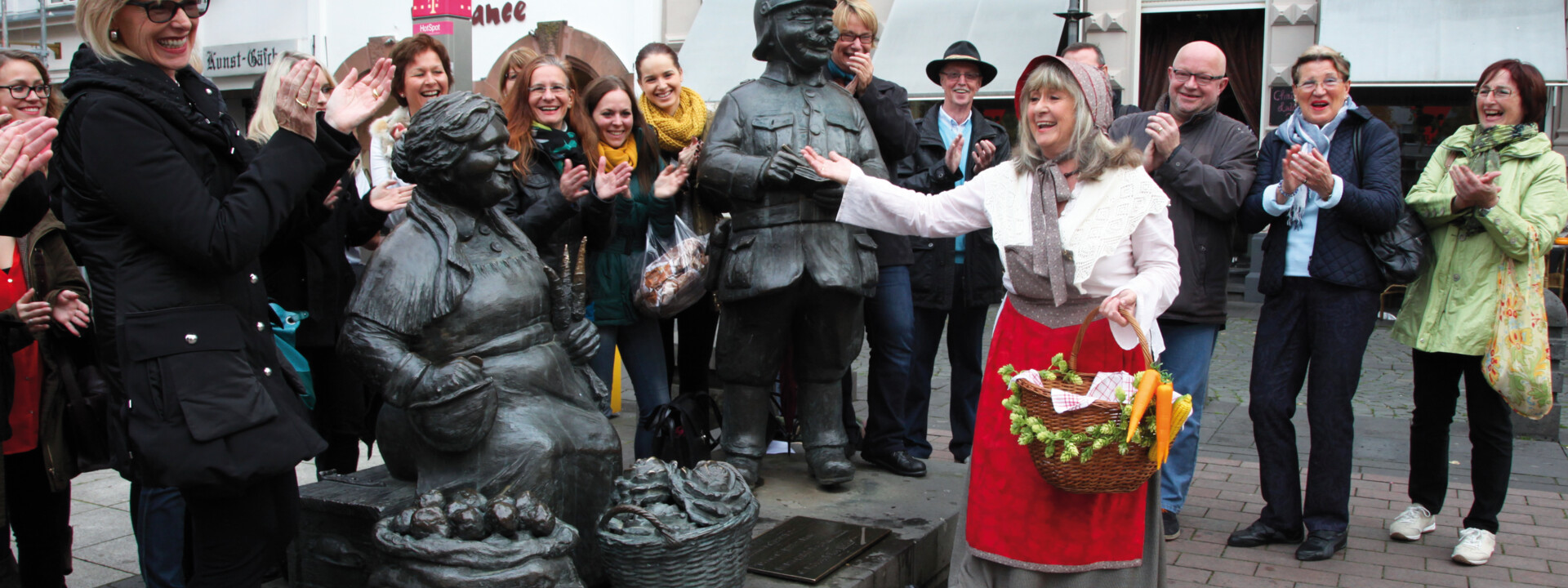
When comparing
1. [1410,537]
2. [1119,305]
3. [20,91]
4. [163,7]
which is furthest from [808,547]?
[20,91]

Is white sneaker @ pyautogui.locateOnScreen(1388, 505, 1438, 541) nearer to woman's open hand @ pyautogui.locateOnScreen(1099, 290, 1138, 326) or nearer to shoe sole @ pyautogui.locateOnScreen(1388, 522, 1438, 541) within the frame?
shoe sole @ pyautogui.locateOnScreen(1388, 522, 1438, 541)

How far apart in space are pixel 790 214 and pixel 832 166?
0.38 m

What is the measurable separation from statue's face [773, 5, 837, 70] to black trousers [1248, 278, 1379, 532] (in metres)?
1.92

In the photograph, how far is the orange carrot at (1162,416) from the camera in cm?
284

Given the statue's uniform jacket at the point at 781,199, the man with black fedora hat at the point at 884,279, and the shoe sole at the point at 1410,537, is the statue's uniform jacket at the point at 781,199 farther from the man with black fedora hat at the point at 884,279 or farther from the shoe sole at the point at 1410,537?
the shoe sole at the point at 1410,537

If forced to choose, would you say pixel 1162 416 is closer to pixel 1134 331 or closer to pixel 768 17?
pixel 1134 331

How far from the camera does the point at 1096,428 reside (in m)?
2.92

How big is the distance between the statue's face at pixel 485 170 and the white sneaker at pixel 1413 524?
3.69 metres

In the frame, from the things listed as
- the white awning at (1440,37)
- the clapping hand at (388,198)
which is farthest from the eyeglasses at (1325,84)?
the white awning at (1440,37)

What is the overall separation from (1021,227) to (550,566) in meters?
1.57

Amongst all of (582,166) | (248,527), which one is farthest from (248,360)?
(582,166)

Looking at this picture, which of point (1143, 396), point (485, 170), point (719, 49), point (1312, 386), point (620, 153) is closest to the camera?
point (1143, 396)

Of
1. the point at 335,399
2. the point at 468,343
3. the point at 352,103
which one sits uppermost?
the point at 352,103

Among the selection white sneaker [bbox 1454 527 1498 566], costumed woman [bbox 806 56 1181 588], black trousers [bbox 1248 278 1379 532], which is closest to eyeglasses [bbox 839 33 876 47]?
costumed woman [bbox 806 56 1181 588]
